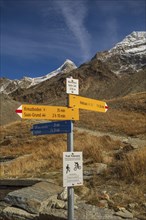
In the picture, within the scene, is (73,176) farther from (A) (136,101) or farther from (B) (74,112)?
(A) (136,101)

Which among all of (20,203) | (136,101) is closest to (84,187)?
(20,203)

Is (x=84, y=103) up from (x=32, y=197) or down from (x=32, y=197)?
up

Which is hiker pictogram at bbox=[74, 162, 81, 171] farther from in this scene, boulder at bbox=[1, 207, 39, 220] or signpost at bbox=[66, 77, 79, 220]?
boulder at bbox=[1, 207, 39, 220]

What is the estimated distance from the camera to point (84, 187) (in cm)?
911

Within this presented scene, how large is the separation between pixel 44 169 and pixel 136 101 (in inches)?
1859

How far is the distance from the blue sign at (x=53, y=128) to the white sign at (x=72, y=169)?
0.38 metres

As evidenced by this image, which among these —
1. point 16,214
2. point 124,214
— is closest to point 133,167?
point 124,214

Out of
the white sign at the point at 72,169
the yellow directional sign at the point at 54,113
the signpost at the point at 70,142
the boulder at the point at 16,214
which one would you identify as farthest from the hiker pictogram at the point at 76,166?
the boulder at the point at 16,214

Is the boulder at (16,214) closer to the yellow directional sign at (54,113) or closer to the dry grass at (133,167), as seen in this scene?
the yellow directional sign at (54,113)

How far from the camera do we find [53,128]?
6.43 m

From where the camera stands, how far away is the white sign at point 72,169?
19.6 feet

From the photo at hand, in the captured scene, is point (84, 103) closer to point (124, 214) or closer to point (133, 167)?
point (124, 214)

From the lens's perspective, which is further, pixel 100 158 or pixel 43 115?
pixel 100 158

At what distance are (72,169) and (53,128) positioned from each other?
74 centimetres
